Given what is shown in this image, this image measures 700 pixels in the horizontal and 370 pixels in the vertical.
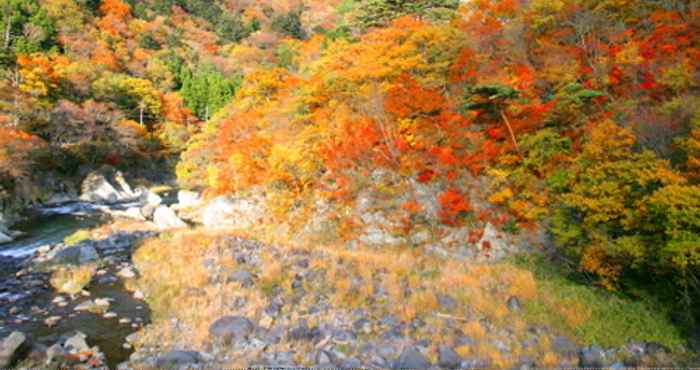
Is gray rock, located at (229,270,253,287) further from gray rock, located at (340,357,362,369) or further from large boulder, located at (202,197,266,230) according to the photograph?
large boulder, located at (202,197,266,230)

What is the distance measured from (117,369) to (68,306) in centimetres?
433

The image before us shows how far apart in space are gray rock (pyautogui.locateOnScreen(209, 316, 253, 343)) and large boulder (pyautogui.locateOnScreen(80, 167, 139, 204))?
2917 cm

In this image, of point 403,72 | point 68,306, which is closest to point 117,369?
point 68,306

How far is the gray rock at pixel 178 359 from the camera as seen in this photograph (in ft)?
22.4

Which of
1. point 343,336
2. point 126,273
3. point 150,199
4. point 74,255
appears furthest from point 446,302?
point 150,199

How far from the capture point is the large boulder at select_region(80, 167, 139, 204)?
106 feet

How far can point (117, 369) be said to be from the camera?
6883mm

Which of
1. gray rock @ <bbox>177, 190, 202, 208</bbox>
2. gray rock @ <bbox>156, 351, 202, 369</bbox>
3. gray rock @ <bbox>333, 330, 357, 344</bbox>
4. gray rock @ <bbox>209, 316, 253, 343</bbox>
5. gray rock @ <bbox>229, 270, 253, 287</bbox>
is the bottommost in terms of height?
gray rock @ <bbox>177, 190, 202, 208</bbox>

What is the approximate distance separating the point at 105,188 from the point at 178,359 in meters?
32.2

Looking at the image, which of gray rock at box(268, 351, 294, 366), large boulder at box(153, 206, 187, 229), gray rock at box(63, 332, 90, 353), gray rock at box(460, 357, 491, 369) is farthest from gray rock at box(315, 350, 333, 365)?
large boulder at box(153, 206, 187, 229)

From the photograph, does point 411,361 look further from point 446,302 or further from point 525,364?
point 446,302

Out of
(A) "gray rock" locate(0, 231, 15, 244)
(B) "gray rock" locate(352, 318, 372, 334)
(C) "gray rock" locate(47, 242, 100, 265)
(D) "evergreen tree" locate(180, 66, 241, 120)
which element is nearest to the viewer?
(B) "gray rock" locate(352, 318, 372, 334)

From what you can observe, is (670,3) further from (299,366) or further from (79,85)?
(79,85)

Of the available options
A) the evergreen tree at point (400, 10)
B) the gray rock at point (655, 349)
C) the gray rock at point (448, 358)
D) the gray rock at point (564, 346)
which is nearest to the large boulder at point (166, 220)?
the gray rock at point (448, 358)
